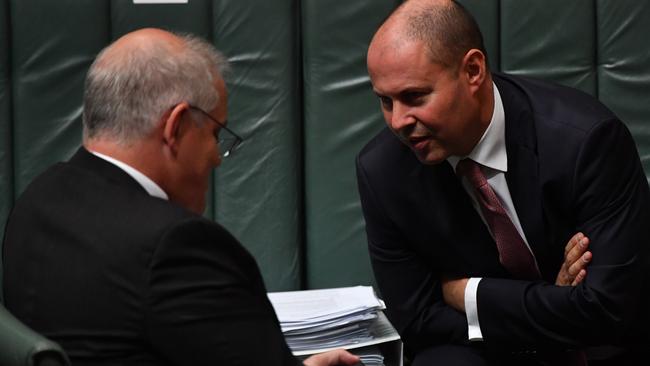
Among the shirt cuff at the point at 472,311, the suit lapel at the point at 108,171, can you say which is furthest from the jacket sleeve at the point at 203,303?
the shirt cuff at the point at 472,311

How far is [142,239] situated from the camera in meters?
1.50

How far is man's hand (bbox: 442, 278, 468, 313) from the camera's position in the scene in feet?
7.93

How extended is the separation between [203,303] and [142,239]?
0.41ft

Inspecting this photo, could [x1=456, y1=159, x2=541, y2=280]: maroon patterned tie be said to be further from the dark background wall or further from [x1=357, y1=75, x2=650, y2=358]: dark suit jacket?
the dark background wall

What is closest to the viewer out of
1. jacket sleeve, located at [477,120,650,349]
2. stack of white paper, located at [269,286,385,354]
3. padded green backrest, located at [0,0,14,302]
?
jacket sleeve, located at [477,120,650,349]

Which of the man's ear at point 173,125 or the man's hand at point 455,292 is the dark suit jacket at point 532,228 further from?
the man's ear at point 173,125

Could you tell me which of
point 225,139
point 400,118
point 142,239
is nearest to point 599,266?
point 400,118

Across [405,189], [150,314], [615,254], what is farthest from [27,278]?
[615,254]

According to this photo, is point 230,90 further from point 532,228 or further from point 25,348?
point 25,348

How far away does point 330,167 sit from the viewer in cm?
301

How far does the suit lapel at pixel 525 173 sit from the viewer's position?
2.36 meters

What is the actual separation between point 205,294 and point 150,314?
8 centimetres

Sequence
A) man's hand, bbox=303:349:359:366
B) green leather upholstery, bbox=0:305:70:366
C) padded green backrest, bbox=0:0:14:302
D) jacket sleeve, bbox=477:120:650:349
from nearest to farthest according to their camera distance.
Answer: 1. green leather upholstery, bbox=0:305:70:366
2. man's hand, bbox=303:349:359:366
3. jacket sleeve, bbox=477:120:650:349
4. padded green backrest, bbox=0:0:14:302

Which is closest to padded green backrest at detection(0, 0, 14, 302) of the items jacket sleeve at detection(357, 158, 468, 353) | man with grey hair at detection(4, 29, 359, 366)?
jacket sleeve at detection(357, 158, 468, 353)
